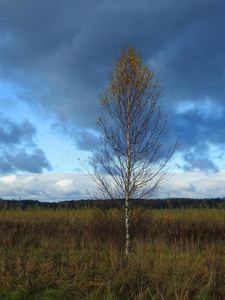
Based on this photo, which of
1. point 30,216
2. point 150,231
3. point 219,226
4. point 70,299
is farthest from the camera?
point 30,216

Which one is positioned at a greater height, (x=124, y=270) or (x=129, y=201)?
(x=129, y=201)

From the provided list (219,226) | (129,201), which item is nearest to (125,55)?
(129,201)

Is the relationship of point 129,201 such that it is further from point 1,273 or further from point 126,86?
point 1,273

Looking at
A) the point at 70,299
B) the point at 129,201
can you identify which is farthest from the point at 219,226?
the point at 70,299

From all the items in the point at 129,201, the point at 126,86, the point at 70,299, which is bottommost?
the point at 70,299

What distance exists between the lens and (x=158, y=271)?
709 cm

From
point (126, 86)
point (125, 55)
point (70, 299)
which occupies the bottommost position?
point (70, 299)

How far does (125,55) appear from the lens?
1234cm

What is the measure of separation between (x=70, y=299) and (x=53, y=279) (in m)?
0.89

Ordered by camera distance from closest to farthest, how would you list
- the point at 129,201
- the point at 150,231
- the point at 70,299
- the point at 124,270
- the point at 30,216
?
the point at 70,299 → the point at 124,270 → the point at 129,201 → the point at 150,231 → the point at 30,216

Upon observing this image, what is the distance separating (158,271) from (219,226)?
12124 mm

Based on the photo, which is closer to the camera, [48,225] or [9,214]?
[48,225]

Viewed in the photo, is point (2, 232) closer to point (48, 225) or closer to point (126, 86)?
point (48, 225)

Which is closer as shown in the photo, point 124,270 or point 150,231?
point 124,270
